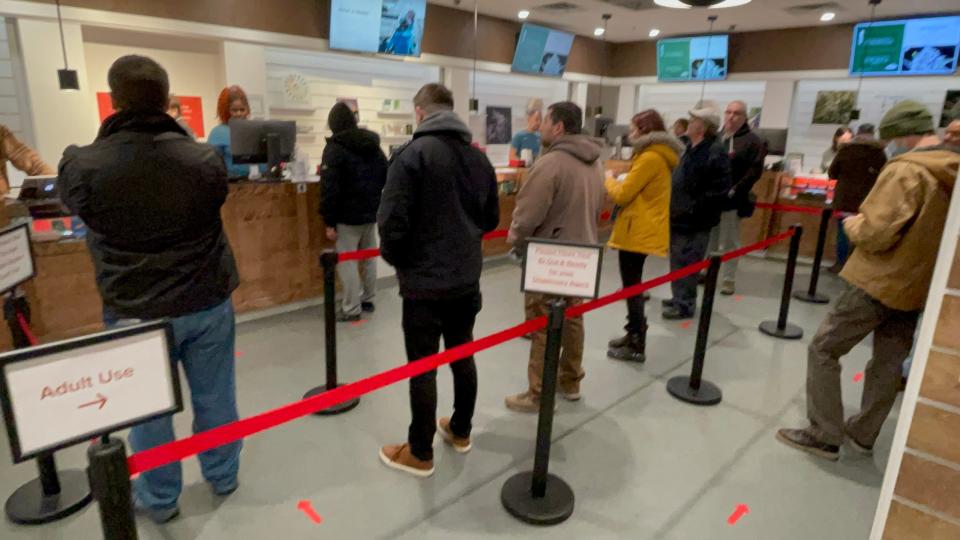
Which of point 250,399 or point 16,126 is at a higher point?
point 16,126

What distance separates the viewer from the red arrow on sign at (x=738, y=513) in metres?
2.29

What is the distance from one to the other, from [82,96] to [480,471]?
4.64 m

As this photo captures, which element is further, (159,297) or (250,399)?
(250,399)

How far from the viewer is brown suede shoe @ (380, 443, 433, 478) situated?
249 centimetres

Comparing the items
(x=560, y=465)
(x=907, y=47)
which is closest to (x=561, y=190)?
(x=560, y=465)

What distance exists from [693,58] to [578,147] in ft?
23.9

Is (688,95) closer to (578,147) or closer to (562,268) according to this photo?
(578,147)

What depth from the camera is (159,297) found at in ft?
6.18

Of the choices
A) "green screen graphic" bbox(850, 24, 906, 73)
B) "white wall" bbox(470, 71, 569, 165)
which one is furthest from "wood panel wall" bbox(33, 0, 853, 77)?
"white wall" bbox(470, 71, 569, 165)

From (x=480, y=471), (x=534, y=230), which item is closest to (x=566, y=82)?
(x=534, y=230)

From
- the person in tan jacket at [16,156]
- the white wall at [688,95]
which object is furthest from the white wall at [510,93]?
the person in tan jacket at [16,156]

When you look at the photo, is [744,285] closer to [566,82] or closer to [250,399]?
[250,399]

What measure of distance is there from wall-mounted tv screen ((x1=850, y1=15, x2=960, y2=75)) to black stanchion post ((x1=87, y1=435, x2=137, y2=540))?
28.9 ft

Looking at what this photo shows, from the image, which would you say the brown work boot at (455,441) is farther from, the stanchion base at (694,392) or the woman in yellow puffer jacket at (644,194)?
the woman in yellow puffer jacket at (644,194)
